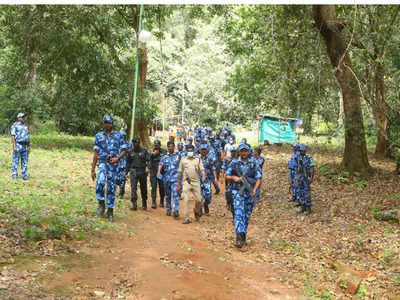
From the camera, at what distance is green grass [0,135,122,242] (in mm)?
7734

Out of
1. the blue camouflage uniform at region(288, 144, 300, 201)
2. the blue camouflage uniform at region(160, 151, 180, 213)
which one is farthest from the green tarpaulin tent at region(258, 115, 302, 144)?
the blue camouflage uniform at region(160, 151, 180, 213)

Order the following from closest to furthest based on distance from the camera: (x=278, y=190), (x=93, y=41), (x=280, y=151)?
(x=278, y=190)
(x=93, y=41)
(x=280, y=151)

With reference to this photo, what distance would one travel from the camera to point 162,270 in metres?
6.59

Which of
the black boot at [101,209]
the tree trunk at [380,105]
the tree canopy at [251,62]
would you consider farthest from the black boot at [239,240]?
the tree trunk at [380,105]

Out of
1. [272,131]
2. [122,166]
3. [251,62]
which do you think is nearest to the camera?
[122,166]

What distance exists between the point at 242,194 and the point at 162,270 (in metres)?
2.63

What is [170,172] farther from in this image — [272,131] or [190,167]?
[272,131]

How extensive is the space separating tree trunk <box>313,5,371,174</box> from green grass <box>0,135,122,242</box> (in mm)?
8478

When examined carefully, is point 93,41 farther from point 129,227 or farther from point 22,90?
point 129,227

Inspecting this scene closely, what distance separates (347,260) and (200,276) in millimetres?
3403

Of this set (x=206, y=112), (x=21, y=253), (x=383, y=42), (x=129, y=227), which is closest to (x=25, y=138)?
(x=129, y=227)

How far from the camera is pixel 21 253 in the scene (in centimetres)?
645

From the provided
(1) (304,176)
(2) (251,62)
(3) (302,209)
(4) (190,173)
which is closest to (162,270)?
(4) (190,173)

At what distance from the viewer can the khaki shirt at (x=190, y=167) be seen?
10711mm
